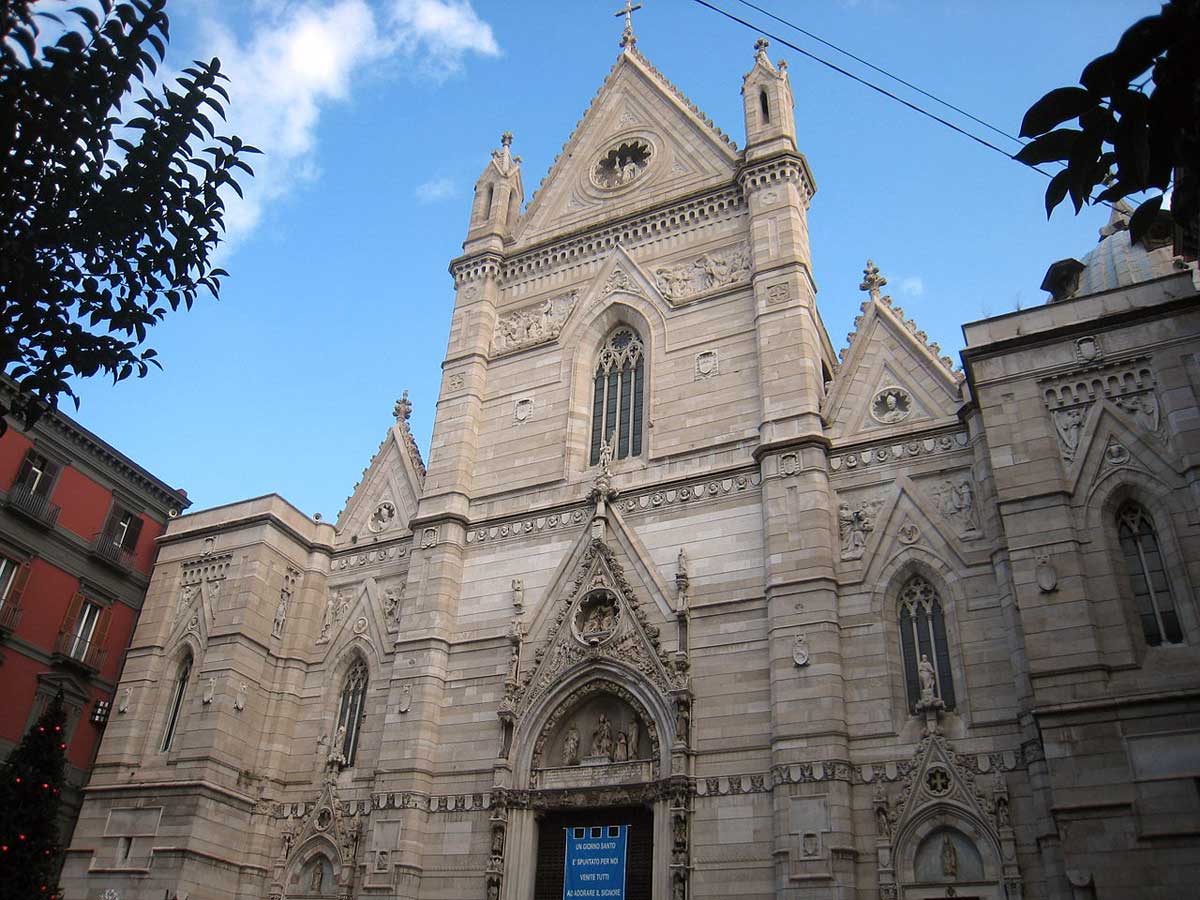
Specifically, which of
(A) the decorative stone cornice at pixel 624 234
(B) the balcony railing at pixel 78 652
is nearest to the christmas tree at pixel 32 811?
(B) the balcony railing at pixel 78 652

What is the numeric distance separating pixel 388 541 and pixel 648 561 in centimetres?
736

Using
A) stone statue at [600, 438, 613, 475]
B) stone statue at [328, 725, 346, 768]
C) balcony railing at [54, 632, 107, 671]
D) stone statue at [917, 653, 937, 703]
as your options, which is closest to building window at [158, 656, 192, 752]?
balcony railing at [54, 632, 107, 671]

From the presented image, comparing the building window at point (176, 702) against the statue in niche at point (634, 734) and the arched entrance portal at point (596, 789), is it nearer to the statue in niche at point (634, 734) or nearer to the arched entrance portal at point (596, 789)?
the arched entrance portal at point (596, 789)

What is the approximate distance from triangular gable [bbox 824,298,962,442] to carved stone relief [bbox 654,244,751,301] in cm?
339

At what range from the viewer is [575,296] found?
999 inches

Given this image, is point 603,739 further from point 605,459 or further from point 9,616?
point 9,616

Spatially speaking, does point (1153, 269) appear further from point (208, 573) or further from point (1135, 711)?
point (208, 573)

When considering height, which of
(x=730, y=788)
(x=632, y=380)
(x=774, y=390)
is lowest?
(x=730, y=788)

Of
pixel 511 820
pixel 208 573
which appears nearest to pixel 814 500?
pixel 511 820

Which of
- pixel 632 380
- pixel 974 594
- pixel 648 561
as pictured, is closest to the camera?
pixel 974 594

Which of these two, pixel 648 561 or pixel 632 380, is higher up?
pixel 632 380

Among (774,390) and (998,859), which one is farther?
(774,390)

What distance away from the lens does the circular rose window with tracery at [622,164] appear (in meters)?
26.8

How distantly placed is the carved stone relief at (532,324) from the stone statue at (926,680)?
40.5 ft
